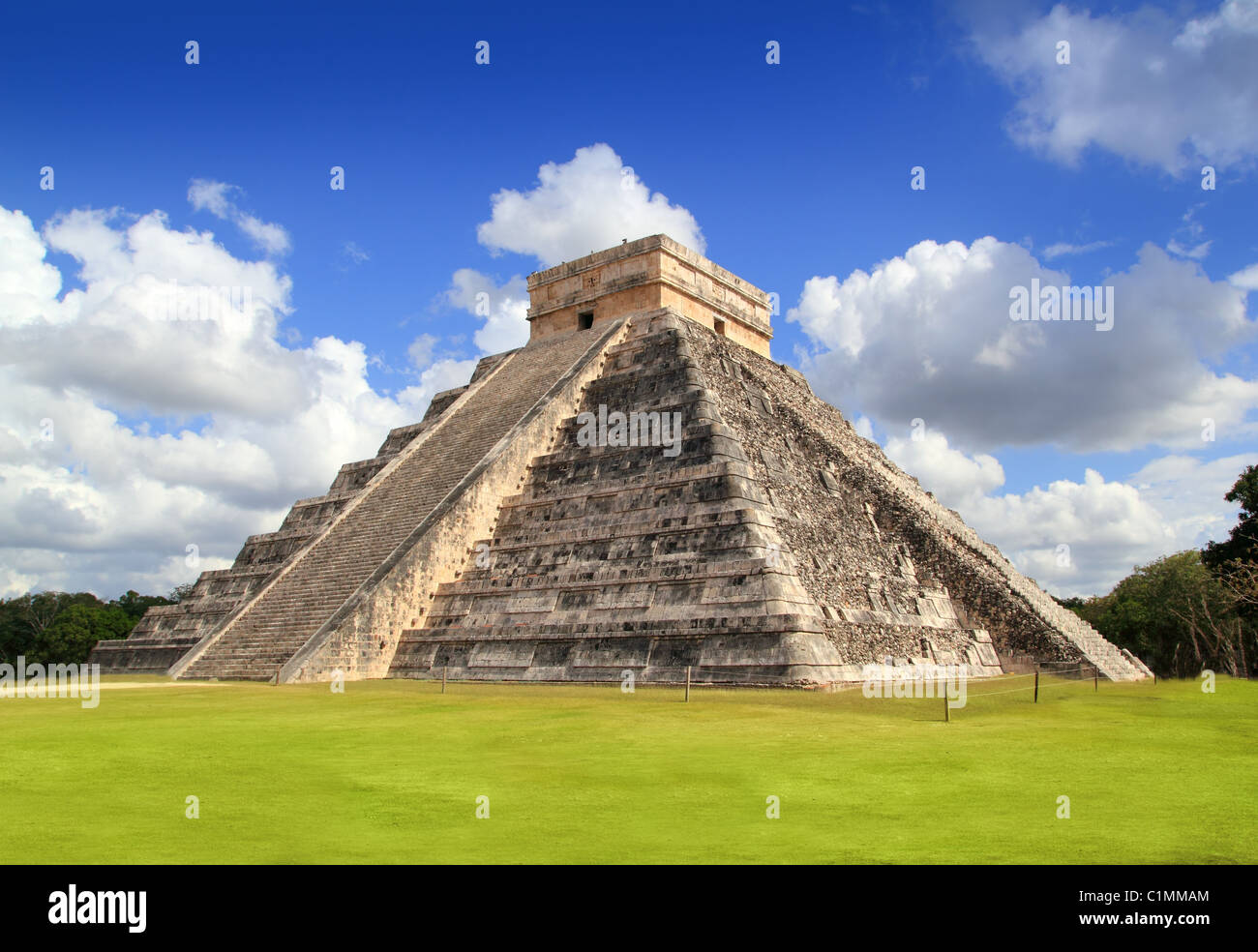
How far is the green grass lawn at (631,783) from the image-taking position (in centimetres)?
480

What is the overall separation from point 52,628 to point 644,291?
32348 millimetres

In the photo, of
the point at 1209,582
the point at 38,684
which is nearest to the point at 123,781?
the point at 38,684

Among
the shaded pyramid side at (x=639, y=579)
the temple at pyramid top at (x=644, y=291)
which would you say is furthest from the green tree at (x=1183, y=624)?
the shaded pyramid side at (x=639, y=579)

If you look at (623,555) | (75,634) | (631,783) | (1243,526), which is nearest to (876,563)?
(623,555)

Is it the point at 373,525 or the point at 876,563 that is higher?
the point at 373,525

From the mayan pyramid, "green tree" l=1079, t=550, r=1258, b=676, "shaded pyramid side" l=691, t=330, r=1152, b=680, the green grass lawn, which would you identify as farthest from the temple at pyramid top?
"green tree" l=1079, t=550, r=1258, b=676

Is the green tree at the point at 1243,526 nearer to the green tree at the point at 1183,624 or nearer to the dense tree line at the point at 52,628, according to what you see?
the green tree at the point at 1183,624

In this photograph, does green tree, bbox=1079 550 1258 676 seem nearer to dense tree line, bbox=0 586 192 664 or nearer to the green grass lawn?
the green grass lawn

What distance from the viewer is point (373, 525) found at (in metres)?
19.9

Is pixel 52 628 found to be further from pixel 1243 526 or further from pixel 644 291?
pixel 1243 526

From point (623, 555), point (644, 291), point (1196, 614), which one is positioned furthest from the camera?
point (1196, 614)

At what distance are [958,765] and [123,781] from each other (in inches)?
237

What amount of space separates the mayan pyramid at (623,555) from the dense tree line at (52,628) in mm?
19688

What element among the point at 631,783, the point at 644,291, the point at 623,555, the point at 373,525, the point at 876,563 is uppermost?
the point at 644,291
